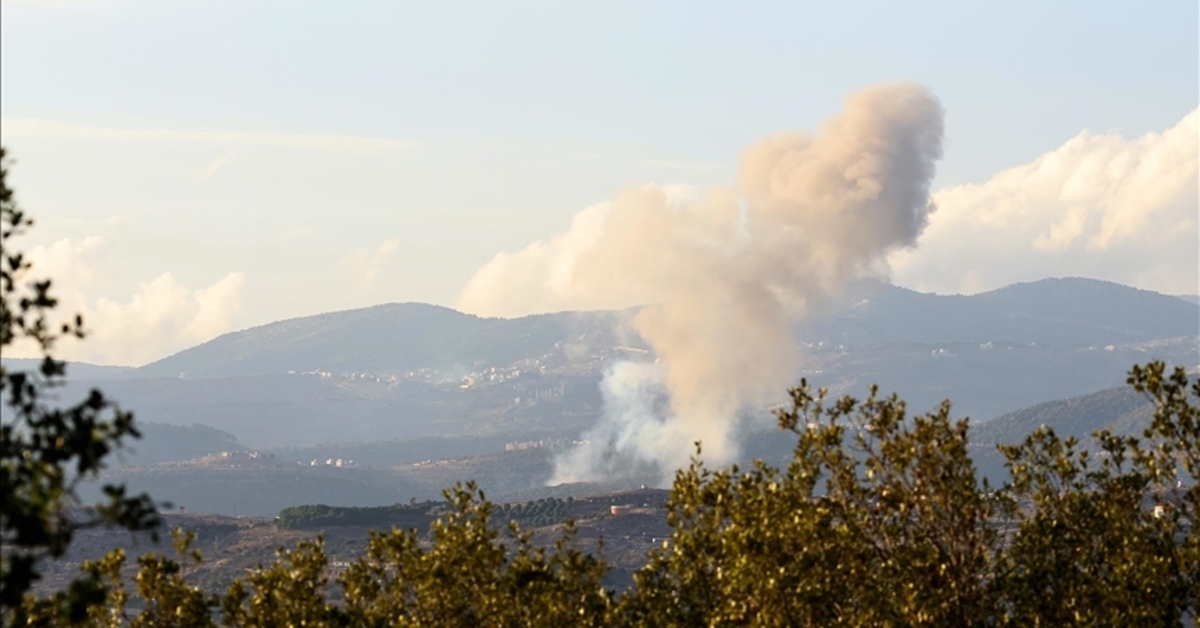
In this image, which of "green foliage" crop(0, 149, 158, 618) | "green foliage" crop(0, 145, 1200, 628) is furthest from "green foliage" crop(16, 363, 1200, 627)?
"green foliage" crop(0, 149, 158, 618)

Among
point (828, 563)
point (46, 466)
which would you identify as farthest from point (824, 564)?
point (46, 466)

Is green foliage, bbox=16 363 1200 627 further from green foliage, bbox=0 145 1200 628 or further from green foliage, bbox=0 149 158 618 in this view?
green foliage, bbox=0 149 158 618

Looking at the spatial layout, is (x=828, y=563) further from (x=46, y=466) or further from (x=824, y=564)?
(x=46, y=466)

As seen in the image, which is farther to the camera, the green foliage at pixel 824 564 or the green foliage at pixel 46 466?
the green foliage at pixel 824 564

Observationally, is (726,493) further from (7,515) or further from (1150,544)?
(7,515)

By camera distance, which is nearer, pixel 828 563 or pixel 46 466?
pixel 46 466

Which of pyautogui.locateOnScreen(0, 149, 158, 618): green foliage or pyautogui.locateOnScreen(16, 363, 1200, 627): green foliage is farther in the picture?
pyautogui.locateOnScreen(16, 363, 1200, 627): green foliage

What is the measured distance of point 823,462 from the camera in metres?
50.3

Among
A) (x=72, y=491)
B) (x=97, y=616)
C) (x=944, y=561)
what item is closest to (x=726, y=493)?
(x=944, y=561)

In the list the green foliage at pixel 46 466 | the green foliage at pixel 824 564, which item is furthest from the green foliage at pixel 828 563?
the green foliage at pixel 46 466

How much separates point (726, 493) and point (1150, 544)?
47.4ft

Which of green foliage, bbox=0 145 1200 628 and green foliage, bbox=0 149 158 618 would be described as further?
green foliage, bbox=0 145 1200 628

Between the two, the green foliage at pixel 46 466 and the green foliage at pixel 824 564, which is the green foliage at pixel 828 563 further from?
the green foliage at pixel 46 466

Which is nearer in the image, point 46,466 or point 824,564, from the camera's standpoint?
point 46,466
